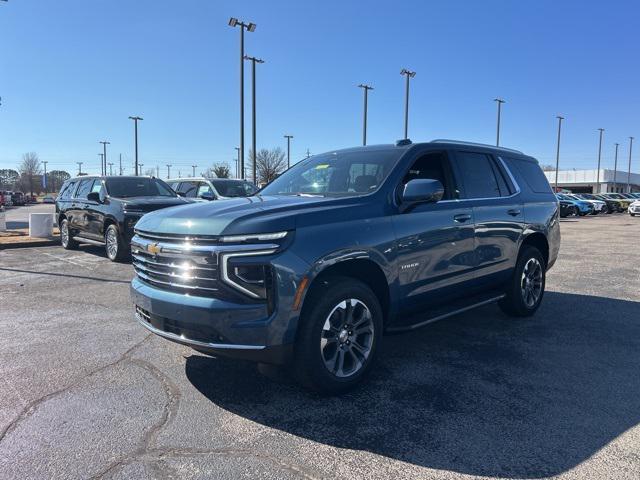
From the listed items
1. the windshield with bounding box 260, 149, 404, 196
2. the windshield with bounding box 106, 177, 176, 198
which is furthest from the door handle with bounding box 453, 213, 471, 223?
the windshield with bounding box 106, 177, 176, 198

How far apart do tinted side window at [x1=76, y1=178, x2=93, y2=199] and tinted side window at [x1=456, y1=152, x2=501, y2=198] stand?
9.49 m

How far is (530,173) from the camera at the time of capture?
6438 mm

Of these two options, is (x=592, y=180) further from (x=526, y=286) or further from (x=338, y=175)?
(x=338, y=175)

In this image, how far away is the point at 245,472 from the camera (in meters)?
2.78

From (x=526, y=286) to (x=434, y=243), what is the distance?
225 centimetres

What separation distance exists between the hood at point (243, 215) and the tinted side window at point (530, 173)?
9.97 feet

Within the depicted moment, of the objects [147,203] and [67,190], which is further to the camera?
[67,190]

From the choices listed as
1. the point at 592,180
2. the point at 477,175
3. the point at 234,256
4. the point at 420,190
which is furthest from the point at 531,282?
the point at 592,180

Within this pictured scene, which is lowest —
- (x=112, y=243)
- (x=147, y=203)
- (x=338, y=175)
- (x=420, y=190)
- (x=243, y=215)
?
(x=112, y=243)

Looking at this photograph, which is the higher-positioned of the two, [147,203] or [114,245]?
[147,203]

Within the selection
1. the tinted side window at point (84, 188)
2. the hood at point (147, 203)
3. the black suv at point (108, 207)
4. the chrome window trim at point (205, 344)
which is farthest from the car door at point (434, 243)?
Answer: the tinted side window at point (84, 188)

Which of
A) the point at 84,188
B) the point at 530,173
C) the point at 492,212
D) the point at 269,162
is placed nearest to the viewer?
the point at 492,212

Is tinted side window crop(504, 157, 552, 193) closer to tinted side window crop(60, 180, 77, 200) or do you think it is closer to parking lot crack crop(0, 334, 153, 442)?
parking lot crack crop(0, 334, 153, 442)

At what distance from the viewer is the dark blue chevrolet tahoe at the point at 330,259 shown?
333cm
